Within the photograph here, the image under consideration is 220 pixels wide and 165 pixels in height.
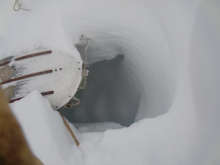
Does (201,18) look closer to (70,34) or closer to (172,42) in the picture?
(172,42)

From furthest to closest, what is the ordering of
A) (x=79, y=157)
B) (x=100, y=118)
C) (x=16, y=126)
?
(x=100, y=118), (x=79, y=157), (x=16, y=126)

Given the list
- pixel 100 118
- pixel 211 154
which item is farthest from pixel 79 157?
pixel 100 118

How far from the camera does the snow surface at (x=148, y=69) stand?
160 centimetres

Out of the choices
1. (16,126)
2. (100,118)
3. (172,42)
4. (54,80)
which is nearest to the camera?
(16,126)

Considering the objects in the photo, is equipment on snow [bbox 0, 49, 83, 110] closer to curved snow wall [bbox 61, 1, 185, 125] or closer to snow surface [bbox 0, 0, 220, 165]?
snow surface [bbox 0, 0, 220, 165]

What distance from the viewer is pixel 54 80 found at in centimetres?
196

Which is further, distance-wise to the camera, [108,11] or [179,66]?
[108,11]

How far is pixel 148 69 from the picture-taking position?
2250 millimetres

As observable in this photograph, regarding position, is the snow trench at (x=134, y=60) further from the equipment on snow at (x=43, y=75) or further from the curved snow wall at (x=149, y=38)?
the equipment on snow at (x=43, y=75)

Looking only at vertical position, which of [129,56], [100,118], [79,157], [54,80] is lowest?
[100,118]

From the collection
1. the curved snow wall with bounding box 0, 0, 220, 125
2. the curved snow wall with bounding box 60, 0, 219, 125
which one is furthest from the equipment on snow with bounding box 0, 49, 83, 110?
the curved snow wall with bounding box 60, 0, 219, 125

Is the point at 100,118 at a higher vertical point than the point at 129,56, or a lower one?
lower

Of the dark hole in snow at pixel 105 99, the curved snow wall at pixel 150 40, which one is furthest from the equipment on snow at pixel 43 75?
the dark hole in snow at pixel 105 99

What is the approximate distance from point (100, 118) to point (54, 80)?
68.9 inches
